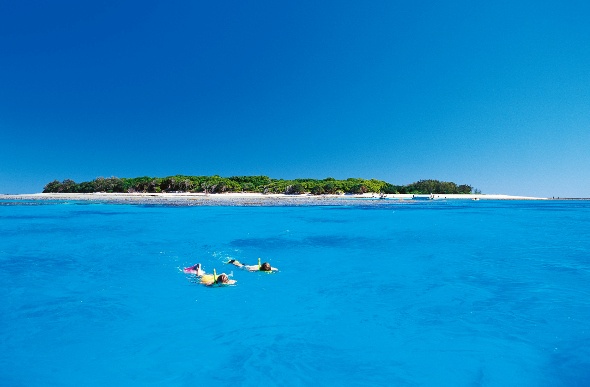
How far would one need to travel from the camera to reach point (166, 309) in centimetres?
1087

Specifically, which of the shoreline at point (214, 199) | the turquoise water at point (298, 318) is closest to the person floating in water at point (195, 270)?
the turquoise water at point (298, 318)

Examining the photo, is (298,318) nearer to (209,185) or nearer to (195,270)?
(195,270)

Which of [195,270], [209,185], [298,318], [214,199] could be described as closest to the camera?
[298,318]

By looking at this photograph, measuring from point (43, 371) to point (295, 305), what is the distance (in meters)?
6.76

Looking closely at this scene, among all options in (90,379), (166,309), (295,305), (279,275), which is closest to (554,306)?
(295,305)

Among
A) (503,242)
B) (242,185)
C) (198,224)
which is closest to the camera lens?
(503,242)

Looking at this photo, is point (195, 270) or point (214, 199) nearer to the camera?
point (195, 270)

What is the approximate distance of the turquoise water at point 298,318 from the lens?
24.6 ft

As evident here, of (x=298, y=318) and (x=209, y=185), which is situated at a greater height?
(x=209, y=185)

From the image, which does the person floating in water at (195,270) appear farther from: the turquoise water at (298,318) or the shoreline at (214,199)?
the shoreline at (214,199)

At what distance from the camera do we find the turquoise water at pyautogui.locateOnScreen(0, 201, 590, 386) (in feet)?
24.6

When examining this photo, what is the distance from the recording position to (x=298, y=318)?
408 inches

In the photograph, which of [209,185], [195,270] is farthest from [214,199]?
[195,270]

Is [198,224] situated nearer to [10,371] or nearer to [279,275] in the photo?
[279,275]
